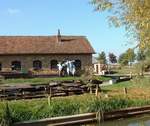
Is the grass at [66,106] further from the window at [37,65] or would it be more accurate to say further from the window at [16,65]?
the window at [16,65]

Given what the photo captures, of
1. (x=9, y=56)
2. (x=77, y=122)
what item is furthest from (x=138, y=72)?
(x=9, y=56)

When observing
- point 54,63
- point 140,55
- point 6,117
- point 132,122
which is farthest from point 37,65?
point 6,117

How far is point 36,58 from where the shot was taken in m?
58.5

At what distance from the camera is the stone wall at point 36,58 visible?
57.8 meters

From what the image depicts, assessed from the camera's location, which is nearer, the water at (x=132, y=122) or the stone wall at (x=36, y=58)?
the water at (x=132, y=122)

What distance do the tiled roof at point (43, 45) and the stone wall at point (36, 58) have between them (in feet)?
1.87

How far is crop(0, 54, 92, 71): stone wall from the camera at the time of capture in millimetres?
57812

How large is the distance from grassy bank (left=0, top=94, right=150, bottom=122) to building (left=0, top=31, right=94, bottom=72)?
3158cm

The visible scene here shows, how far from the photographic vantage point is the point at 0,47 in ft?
192

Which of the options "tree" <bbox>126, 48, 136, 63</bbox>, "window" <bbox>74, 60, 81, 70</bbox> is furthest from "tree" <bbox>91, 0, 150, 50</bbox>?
"window" <bbox>74, 60, 81, 70</bbox>

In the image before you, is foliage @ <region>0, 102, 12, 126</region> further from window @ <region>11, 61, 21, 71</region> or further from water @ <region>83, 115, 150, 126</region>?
window @ <region>11, 61, 21, 71</region>

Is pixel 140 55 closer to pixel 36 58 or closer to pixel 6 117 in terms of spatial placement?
pixel 6 117

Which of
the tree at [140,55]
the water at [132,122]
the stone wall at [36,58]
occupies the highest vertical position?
the stone wall at [36,58]

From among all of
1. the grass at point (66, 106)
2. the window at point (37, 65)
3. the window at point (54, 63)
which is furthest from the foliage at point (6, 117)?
the window at point (54, 63)
